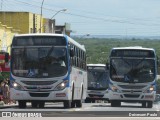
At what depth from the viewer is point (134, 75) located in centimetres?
3731

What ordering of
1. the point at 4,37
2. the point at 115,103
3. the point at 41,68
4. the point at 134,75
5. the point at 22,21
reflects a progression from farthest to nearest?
the point at 22,21 → the point at 4,37 → the point at 115,103 → the point at 134,75 → the point at 41,68

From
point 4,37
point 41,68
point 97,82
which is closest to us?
point 41,68

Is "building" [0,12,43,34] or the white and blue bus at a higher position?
"building" [0,12,43,34]

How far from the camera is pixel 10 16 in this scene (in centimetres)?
8194

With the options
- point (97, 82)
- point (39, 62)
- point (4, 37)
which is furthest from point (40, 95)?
point (4, 37)

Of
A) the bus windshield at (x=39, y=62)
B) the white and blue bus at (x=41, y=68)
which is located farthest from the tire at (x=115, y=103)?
the bus windshield at (x=39, y=62)

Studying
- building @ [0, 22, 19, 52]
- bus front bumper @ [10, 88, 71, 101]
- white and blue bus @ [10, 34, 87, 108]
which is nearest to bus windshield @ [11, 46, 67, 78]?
white and blue bus @ [10, 34, 87, 108]

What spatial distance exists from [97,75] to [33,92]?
2797cm

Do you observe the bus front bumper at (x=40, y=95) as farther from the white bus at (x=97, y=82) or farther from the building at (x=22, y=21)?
the building at (x=22, y=21)

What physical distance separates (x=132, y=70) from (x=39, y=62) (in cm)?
927

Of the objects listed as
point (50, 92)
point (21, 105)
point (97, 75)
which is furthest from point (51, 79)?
point (97, 75)

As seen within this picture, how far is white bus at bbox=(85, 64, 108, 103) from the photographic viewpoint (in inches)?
2242

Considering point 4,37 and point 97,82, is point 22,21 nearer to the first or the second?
point 4,37

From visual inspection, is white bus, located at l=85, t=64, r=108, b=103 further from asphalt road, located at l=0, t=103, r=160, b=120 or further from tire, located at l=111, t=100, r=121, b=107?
asphalt road, located at l=0, t=103, r=160, b=120
